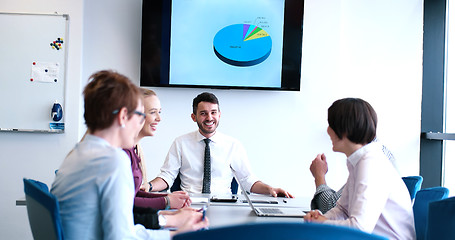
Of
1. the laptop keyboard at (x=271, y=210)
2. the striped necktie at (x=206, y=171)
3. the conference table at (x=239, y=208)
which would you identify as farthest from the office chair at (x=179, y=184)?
the laptop keyboard at (x=271, y=210)

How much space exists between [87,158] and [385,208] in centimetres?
127

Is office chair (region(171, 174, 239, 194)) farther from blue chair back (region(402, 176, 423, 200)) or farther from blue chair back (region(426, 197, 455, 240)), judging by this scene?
blue chair back (region(426, 197, 455, 240))

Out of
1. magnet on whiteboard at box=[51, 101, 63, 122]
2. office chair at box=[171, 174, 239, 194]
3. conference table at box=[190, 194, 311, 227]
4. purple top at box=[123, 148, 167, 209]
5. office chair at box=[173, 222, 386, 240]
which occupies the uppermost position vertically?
magnet on whiteboard at box=[51, 101, 63, 122]

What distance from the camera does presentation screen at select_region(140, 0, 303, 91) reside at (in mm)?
4328

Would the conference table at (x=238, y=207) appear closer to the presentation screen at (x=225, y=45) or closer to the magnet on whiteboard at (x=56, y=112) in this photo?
the presentation screen at (x=225, y=45)

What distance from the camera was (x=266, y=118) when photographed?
14.6 ft

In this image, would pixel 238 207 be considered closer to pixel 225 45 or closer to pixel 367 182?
pixel 367 182

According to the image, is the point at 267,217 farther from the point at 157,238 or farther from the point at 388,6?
the point at 388,6

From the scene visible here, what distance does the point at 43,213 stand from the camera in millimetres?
1494

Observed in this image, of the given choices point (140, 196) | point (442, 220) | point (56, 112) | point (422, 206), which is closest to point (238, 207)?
point (140, 196)

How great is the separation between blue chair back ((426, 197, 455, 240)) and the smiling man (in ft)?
5.91

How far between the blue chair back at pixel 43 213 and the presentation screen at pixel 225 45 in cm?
277

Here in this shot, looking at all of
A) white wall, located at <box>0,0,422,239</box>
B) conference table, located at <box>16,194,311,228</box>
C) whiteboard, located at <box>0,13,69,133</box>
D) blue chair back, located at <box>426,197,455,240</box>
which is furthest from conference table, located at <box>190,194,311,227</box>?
whiteboard, located at <box>0,13,69,133</box>

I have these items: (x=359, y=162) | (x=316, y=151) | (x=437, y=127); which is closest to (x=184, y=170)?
(x=316, y=151)
